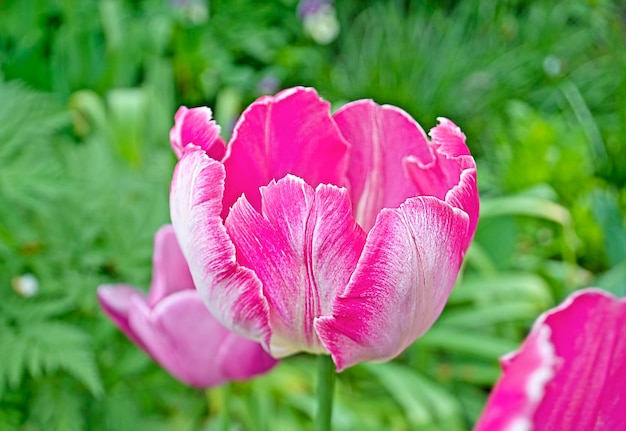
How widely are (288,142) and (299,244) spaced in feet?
0.22

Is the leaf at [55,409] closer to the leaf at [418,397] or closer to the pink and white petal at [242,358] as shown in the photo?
the pink and white petal at [242,358]

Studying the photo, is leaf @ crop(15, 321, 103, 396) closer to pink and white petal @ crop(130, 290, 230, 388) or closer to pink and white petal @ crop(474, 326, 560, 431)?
pink and white petal @ crop(130, 290, 230, 388)

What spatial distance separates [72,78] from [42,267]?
1.16 metres

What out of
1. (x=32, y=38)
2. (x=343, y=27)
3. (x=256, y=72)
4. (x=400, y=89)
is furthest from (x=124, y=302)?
(x=343, y=27)

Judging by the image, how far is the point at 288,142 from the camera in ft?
1.25

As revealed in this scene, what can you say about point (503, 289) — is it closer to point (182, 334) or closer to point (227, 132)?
point (227, 132)

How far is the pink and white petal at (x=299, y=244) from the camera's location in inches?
13.0

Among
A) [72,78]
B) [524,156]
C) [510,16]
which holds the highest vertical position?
[72,78]

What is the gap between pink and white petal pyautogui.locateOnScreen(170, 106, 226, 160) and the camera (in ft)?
1.19

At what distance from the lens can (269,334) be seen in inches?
14.1

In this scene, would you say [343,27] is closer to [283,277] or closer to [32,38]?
[32,38]

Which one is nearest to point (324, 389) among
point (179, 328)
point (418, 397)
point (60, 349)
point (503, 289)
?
point (179, 328)

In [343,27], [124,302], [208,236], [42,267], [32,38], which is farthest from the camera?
[343,27]

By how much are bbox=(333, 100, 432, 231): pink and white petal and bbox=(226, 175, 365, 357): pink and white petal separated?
54 millimetres
